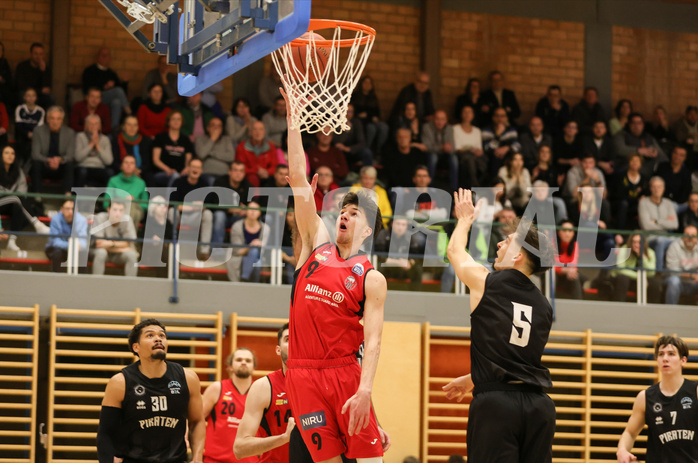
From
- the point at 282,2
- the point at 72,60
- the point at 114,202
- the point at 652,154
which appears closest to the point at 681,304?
the point at 652,154

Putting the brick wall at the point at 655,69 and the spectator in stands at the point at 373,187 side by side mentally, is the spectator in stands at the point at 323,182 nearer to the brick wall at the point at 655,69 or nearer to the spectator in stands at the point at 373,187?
the spectator in stands at the point at 373,187

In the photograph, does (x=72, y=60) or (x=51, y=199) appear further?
(x=72, y=60)

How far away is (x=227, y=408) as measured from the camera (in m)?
8.31

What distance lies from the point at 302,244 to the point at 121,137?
6.76 metres

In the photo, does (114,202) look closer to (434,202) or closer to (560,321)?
(434,202)

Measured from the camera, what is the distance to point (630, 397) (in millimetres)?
11797

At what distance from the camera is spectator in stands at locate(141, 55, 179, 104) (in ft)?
42.8

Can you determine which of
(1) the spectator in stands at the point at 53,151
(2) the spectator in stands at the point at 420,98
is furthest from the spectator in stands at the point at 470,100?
(1) the spectator in stands at the point at 53,151

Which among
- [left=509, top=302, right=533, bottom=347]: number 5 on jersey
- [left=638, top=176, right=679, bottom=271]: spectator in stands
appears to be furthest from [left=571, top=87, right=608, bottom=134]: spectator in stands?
[left=509, top=302, right=533, bottom=347]: number 5 on jersey

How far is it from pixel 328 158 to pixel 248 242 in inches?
100

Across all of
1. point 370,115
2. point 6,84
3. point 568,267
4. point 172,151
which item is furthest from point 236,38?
point 370,115

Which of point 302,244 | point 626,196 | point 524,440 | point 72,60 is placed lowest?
point 524,440

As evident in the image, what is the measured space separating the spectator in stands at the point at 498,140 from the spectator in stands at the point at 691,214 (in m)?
2.49

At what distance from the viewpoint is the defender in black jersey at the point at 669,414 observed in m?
7.55
